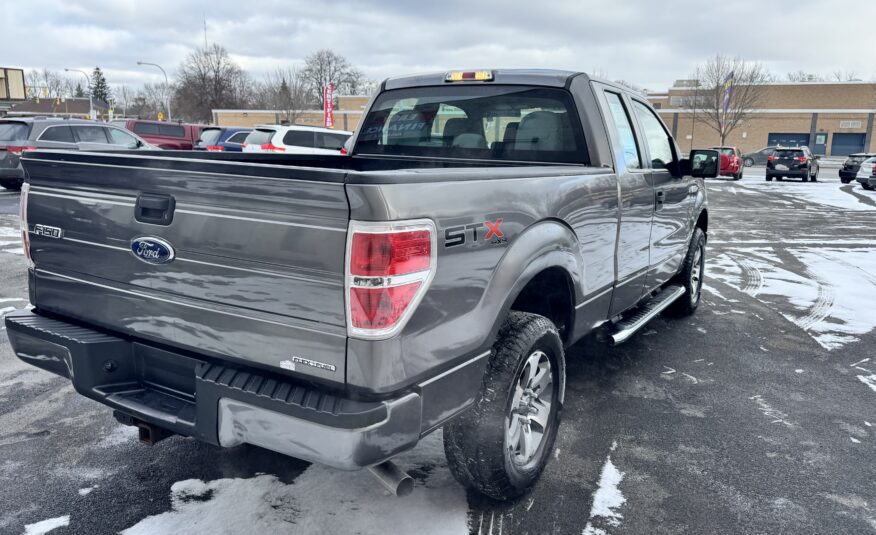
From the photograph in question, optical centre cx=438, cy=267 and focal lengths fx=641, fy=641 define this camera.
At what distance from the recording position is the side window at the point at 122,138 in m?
15.6

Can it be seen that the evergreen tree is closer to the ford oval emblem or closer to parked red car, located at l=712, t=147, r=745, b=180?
parked red car, located at l=712, t=147, r=745, b=180

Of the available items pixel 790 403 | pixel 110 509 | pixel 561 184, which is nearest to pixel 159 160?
pixel 110 509

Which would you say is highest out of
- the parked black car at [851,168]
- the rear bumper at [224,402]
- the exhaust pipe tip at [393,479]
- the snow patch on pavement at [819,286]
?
the parked black car at [851,168]

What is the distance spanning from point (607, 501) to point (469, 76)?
8.82ft

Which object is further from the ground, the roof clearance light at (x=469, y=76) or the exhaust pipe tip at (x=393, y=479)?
the roof clearance light at (x=469, y=76)

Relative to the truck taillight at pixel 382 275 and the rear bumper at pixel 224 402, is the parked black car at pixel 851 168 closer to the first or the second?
the truck taillight at pixel 382 275

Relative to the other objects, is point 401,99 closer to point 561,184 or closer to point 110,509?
point 561,184

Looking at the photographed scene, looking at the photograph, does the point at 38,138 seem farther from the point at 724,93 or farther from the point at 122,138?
the point at 724,93

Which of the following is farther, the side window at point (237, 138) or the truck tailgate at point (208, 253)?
the side window at point (237, 138)

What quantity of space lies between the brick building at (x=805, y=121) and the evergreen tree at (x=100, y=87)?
101 m

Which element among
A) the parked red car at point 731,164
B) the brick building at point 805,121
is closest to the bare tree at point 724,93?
the brick building at point 805,121

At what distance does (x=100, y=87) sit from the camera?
386 feet

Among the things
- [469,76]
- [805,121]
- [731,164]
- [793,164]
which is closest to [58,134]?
[469,76]

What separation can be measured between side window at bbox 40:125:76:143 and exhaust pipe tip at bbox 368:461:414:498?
14904mm
